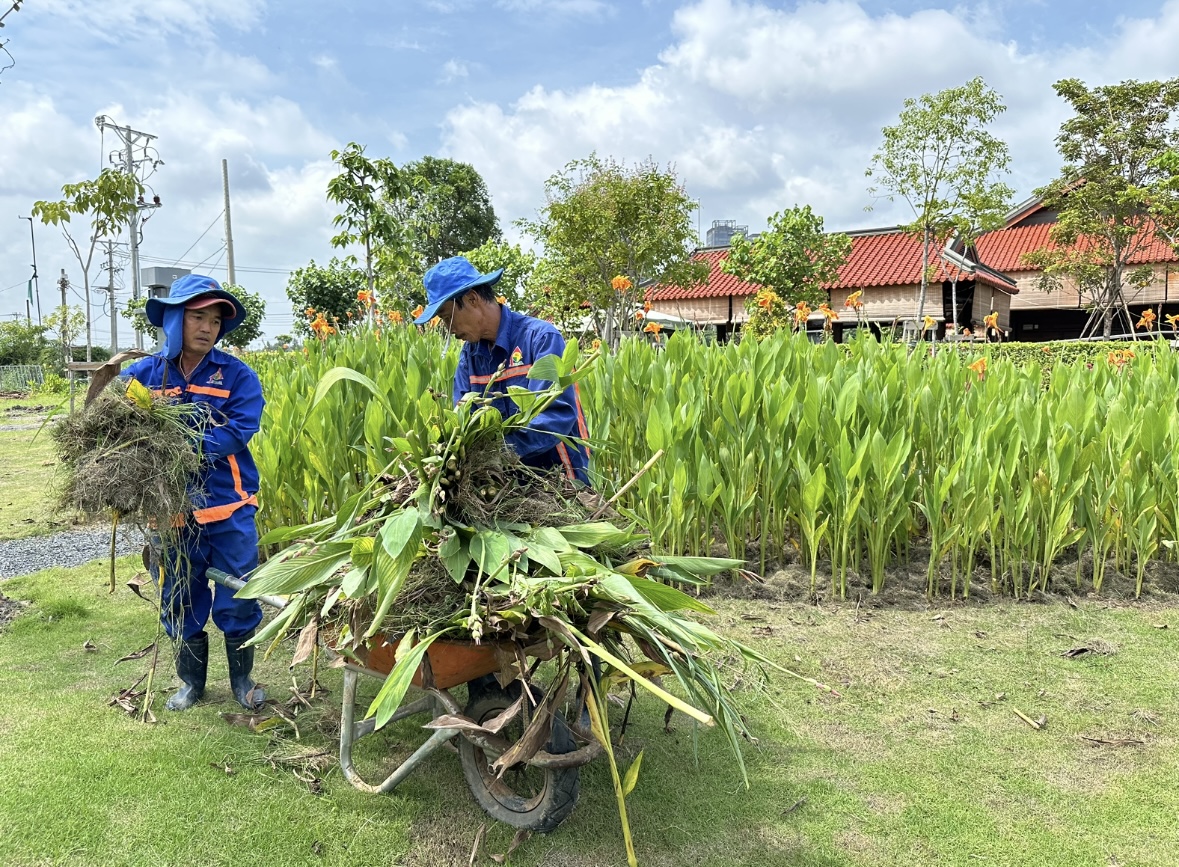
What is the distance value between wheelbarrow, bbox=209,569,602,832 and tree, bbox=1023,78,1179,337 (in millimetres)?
16832

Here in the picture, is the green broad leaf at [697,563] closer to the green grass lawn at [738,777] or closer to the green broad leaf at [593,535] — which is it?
the green broad leaf at [593,535]

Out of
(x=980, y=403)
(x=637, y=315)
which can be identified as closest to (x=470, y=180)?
(x=637, y=315)

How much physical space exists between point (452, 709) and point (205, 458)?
1.28 m

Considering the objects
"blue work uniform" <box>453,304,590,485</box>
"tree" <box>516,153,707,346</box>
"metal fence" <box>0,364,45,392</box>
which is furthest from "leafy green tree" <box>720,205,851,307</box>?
"metal fence" <box>0,364,45,392</box>

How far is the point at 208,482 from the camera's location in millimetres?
2539

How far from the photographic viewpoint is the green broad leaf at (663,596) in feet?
5.53

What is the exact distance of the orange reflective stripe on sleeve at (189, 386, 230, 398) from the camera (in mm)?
2523

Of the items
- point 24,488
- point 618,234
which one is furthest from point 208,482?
point 618,234

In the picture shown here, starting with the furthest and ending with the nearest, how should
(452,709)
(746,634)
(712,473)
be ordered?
(712,473)
(746,634)
(452,709)

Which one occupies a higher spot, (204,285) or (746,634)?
(204,285)

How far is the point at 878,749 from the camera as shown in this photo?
2424mm

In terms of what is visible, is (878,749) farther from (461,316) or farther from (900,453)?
(461,316)

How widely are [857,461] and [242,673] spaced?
8.51ft

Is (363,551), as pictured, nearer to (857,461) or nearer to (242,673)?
(242,673)
